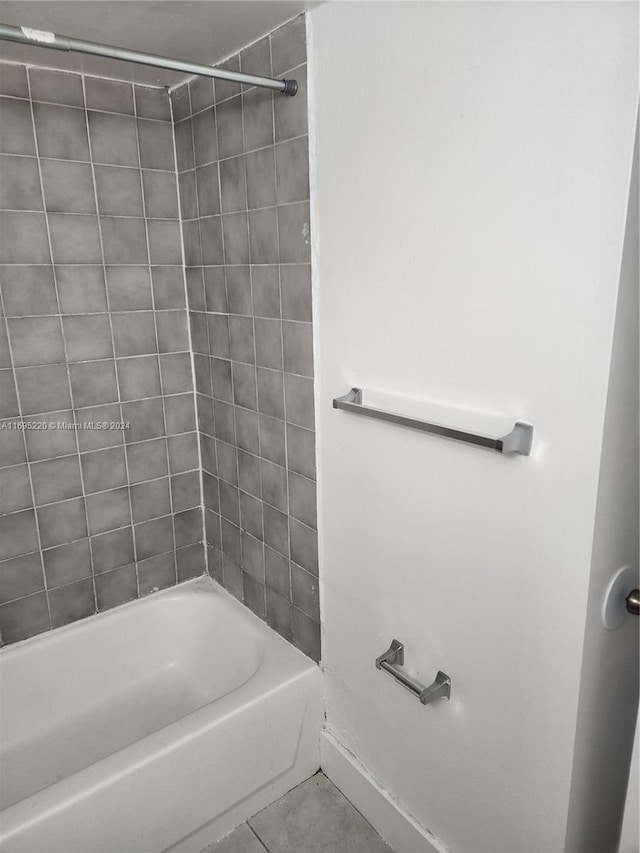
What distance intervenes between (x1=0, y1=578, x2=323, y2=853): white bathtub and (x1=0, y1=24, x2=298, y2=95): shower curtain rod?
146cm

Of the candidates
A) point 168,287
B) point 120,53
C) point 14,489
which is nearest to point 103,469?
point 14,489

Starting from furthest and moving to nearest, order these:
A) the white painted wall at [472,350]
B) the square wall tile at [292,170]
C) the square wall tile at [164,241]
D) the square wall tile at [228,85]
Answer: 1. the square wall tile at [164,241]
2. the square wall tile at [228,85]
3. the square wall tile at [292,170]
4. the white painted wall at [472,350]

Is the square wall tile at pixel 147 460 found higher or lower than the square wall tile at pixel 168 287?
lower

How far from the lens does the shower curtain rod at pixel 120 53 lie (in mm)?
1004

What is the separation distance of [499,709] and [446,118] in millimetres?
1103

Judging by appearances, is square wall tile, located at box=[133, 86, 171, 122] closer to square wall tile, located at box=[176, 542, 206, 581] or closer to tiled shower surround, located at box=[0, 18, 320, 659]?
tiled shower surround, located at box=[0, 18, 320, 659]

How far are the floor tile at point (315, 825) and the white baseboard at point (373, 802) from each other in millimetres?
27

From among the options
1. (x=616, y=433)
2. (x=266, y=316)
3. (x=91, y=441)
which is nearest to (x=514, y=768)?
(x=616, y=433)

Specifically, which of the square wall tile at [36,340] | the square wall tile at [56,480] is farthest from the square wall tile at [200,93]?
the square wall tile at [56,480]

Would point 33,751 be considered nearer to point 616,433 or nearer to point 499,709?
point 499,709

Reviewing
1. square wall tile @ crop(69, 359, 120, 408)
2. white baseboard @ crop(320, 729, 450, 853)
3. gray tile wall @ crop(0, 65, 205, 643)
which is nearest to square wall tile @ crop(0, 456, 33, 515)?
gray tile wall @ crop(0, 65, 205, 643)

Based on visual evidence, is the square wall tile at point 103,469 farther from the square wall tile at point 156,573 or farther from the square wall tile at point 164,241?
the square wall tile at point 164,241

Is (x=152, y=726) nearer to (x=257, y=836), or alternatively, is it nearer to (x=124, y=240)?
(x=257, y=836)

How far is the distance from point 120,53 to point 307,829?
1837mm
